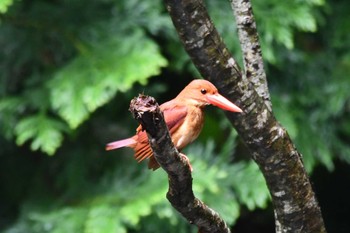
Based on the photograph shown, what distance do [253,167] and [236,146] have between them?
43 centimetres

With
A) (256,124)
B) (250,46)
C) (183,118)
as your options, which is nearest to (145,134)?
(183,118)

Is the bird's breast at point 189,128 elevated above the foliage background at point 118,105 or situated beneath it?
situated beneath

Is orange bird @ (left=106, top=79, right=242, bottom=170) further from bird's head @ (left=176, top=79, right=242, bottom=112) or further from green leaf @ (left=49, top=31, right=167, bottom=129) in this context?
green leaf @ (left=49, top=31, right=167, bottom=129)

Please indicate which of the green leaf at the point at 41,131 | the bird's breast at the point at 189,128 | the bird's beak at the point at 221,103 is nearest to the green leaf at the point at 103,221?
the green leaf at the point at 41,131

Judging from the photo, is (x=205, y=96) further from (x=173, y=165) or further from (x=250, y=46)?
(x=250, y=46)

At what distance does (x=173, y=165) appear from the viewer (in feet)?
4.58

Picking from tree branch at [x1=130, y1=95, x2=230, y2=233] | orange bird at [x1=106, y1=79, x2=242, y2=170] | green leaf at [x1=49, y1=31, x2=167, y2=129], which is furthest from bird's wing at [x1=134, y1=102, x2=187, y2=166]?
green leaf at [x1=49, y1=31, x2=167, y2=129]

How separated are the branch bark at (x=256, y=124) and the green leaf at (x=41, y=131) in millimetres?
1183

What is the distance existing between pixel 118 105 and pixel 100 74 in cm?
48

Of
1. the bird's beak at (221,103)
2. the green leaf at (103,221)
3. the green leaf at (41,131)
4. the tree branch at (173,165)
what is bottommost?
the tree branch at (173,165)

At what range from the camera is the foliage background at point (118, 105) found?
111 inches

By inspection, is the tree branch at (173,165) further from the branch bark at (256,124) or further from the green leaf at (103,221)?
the green leaf at (103,221)

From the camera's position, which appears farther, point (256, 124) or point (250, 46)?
point (250, 46)

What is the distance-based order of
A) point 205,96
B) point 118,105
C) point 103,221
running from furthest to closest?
point 118,105 < point 103,221 < point 205,96
